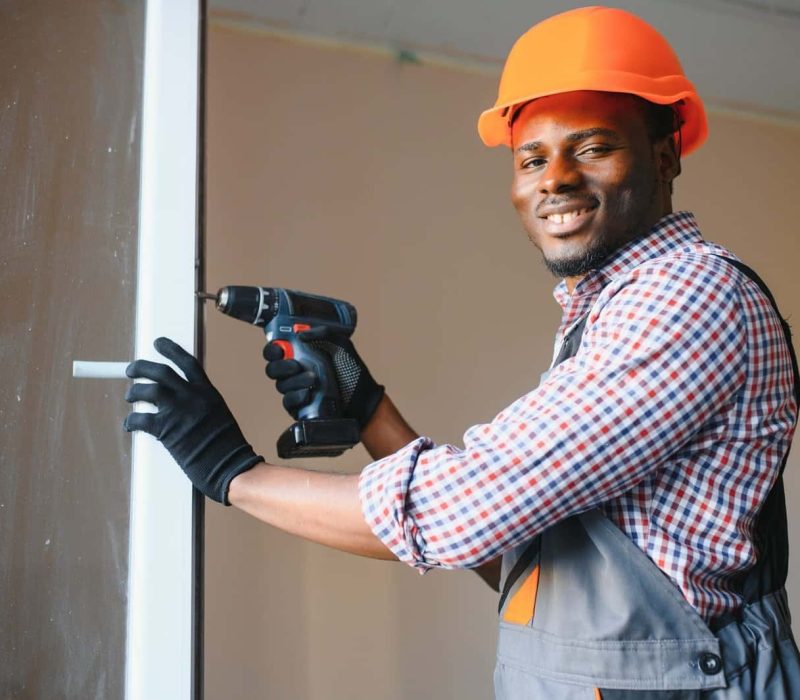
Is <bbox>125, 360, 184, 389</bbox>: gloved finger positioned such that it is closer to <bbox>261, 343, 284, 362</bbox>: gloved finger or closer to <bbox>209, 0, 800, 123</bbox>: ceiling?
<bbox>261, 343, 284, 362</bbox>: gloved finger

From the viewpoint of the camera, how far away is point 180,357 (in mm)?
1128

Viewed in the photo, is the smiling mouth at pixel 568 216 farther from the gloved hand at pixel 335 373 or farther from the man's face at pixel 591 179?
the gloved hand at pixel 335 373

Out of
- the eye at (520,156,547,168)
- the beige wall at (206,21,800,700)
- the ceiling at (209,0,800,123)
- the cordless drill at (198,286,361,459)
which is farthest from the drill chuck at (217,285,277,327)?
the ceiling at (209,0,800,123)

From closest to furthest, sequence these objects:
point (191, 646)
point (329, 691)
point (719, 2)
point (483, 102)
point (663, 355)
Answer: point (663, 355)
point (191, 646)
point (329, 691)
point (719, 2)
point (483, 102)

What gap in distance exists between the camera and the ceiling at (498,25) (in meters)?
2.55

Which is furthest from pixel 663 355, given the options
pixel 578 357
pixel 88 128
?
pixel 88 128

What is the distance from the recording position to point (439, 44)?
109 inches

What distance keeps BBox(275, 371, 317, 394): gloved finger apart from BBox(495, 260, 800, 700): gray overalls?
448 millimetres

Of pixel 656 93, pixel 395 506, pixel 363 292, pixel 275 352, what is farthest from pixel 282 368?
pixel 363 292

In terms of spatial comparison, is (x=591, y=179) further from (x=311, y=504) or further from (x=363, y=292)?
(x=363, y=292)

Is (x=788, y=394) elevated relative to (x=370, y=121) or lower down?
lower down

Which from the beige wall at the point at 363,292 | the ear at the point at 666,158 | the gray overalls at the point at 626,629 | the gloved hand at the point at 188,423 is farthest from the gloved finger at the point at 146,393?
the beige wall at the point at 363,292

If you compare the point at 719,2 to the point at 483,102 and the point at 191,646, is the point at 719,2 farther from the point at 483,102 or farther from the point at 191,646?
the point at 191,646

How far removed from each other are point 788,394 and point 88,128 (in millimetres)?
973
